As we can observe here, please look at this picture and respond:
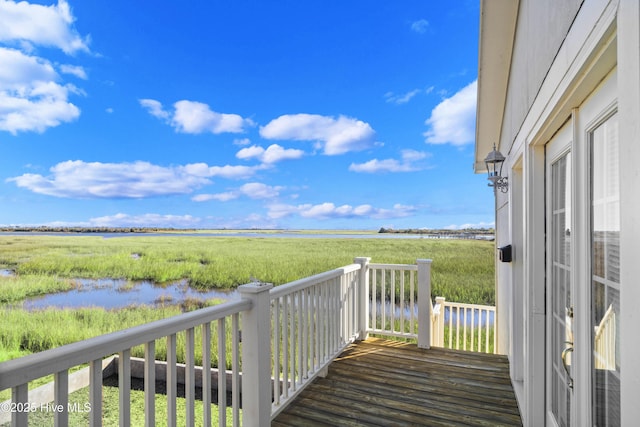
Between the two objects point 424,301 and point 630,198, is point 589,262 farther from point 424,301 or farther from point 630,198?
point 424,301

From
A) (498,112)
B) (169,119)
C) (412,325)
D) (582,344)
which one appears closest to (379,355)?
(412,325)

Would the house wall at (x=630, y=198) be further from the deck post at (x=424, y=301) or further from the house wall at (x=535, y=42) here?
the deck post at (x=424, y=301)

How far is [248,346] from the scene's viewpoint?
187 centimetres

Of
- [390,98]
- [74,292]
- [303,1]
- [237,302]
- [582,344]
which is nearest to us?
[582,344]

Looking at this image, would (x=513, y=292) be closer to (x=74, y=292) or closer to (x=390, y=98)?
(x=74, y=292)

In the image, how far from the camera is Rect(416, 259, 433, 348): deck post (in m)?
3.56

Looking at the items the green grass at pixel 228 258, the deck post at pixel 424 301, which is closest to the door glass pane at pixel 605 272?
the deck post at pixel 424 301

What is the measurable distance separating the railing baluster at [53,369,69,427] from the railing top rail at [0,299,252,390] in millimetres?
32

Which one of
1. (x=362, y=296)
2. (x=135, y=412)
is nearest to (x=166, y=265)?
(x=135, y=412)

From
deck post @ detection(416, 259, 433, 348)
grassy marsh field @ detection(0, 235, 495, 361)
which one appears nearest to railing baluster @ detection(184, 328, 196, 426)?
deck post @ detection(416, 259, 433, 348)

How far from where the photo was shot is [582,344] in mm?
1220

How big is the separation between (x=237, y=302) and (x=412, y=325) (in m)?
2.74

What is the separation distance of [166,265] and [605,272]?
10.8 meters

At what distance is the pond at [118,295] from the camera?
25.3 ft
